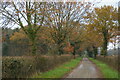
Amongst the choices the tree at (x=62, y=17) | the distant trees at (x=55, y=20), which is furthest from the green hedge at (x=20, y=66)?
the tree at (x=62, y=17)

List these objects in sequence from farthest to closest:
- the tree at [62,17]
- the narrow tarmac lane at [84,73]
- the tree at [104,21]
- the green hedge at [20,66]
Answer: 1. the tree at [104,21]
2. the tree at [62,17]
3. the narrow tarmac lane at [84,73]
4. the green hedge at [20,66]

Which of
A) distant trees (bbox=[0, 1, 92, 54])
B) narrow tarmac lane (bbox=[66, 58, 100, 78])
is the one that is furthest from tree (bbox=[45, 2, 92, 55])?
narrow tarmac lane (bbox=[66, 58, 100, 78])

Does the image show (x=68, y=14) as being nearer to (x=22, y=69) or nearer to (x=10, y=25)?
(x=10, y=25)

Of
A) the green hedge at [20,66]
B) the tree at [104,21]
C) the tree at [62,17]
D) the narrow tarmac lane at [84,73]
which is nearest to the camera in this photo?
the green hedge at [20,66]

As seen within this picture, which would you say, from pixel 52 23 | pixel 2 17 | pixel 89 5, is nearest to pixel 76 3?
pixel 89 5

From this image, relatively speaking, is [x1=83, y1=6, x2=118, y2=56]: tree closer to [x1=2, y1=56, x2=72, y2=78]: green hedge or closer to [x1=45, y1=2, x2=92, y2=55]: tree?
[x1=45, y1=2, x2=92, y2=55]: tree

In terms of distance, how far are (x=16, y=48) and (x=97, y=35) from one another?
25900 mm

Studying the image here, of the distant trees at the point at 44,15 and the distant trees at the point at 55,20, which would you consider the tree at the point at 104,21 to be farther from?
the distant trees at the point at 44,15

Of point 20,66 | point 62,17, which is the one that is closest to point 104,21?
point 62,17

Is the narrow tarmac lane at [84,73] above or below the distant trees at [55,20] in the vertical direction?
below

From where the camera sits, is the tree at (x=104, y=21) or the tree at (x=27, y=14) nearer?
the tree at (x=27, y=14)

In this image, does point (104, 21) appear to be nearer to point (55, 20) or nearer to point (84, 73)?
point (55, 20)

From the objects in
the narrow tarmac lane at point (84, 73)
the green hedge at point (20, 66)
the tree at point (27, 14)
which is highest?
the tree at point (27, 14)

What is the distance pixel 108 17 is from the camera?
31125 millimetres
